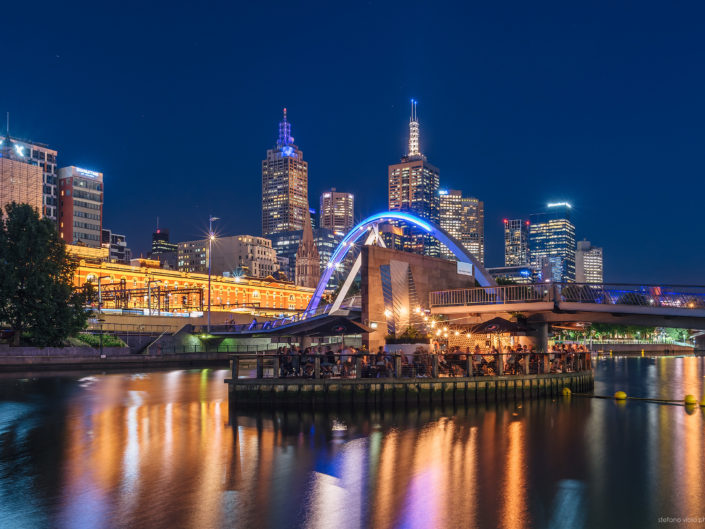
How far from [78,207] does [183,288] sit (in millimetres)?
66086

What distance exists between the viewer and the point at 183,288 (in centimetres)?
12019

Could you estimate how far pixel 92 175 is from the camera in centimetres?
17462

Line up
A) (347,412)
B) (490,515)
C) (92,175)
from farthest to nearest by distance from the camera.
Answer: (92,175) → (347,412) → (490,515)

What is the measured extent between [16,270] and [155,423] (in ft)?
131

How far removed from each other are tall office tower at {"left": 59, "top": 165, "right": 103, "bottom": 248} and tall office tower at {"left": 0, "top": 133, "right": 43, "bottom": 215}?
35.1 ft

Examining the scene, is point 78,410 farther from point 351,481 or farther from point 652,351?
point 652,351

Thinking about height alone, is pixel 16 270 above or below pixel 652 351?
above

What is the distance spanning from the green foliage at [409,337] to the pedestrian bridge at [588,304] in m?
3.93

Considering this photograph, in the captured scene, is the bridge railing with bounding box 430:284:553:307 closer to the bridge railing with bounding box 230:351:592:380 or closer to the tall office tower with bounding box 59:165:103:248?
the bridge railing with bounding box 230:351:592:380

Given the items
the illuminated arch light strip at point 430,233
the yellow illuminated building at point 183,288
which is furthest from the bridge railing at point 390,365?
the yellow illuminated building at point 183,288

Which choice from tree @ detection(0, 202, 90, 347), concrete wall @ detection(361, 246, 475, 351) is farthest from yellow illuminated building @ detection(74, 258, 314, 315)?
concrete wall @ detection(361, 246, 475, 351)

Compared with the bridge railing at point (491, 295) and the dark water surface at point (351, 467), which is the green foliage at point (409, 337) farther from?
the dark water surface at point (351, 467)

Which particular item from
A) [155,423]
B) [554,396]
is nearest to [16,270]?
[155,423]

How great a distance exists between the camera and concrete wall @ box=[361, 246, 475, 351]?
42938 millimetres
